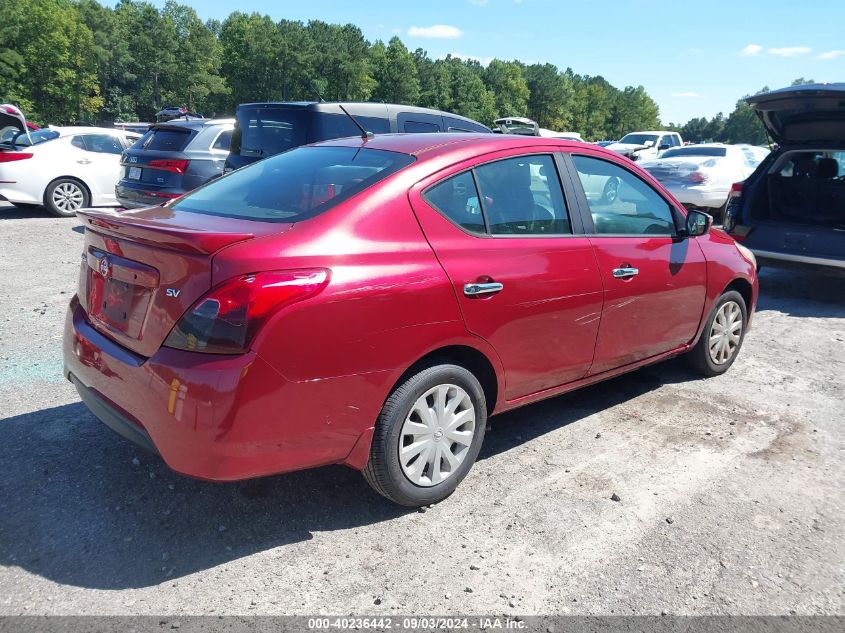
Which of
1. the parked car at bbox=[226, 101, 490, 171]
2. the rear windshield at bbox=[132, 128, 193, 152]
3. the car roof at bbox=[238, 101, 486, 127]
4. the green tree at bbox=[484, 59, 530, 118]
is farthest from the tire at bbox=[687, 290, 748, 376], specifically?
the green tree at bbox=[484, 59, 530, 118]

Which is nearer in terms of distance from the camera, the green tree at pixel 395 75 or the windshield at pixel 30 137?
the windshield at pixel 30 137

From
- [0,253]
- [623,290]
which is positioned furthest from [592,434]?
[0,253]

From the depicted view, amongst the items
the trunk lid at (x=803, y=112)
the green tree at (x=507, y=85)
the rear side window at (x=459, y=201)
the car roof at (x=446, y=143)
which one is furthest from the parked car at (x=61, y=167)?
the green tree at (x=507, y=85)

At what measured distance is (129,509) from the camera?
3.14 metres

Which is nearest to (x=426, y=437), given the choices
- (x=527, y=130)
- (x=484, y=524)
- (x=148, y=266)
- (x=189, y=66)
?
(x=484, y=524)

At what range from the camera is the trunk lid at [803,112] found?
673cm

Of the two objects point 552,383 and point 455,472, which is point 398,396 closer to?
point 455,472

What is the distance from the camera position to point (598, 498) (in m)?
3.42

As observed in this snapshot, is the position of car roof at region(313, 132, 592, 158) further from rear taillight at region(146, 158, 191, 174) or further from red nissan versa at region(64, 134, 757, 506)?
rear taillight at region(146, 158, 191, 174)

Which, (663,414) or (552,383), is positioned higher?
(552,383)

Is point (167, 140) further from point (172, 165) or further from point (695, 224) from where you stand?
point (695, 224)

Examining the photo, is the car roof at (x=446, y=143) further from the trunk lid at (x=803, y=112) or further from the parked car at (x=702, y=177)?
the parked car at (x=702, y=177)

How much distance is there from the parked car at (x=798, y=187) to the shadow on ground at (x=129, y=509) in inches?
209

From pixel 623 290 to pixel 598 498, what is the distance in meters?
1.26
